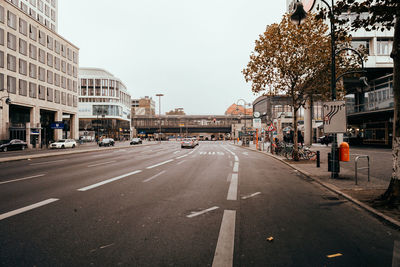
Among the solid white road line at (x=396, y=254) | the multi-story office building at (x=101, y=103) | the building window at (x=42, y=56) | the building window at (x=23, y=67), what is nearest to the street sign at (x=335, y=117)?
the solid white road line at (x=396, y=254)

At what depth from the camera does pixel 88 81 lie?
290ft

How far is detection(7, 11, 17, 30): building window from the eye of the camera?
3547 cm

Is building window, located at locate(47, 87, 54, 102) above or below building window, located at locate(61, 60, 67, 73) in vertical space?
below

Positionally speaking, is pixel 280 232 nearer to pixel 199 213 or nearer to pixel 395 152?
pixel 199 213

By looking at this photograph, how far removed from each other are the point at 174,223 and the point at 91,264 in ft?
5.59

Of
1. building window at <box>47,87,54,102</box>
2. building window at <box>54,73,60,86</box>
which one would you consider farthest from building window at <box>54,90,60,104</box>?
building window at <box>54,73,60,86</box>

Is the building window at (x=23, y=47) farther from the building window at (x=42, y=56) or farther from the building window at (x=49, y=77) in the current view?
the building window at (x=49, y=77)

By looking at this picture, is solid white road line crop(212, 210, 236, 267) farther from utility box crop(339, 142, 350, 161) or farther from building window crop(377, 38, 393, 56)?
building window crop(377, 38, 393, 56)

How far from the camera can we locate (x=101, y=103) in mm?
82938

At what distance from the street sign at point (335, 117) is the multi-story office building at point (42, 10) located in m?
52.2

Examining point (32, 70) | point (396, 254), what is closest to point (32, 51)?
point (32, 70)

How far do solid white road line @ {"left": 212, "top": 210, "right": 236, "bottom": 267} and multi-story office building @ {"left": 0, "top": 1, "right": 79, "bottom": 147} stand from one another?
37.8 meters

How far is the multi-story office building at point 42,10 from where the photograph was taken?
4453 centimetres

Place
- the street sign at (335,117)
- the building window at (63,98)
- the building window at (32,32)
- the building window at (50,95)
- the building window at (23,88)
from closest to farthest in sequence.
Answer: the street sign at (335,117) → the building window at (23,88) → the building window at (32,32) → the building window at (50,95) → the building window at (63,98)
